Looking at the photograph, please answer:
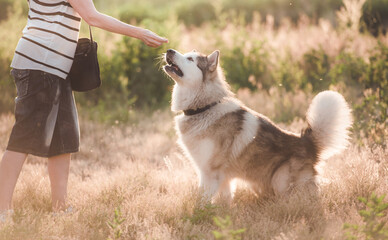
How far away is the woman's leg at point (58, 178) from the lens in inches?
137

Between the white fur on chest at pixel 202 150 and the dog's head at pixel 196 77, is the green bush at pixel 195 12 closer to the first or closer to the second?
the dog's head at pixel 196 77

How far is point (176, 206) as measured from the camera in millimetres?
3451

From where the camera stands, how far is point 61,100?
3311 millimetres

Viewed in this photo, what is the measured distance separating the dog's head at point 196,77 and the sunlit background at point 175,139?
Answer: 71cm

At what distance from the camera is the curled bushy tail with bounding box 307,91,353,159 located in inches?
144

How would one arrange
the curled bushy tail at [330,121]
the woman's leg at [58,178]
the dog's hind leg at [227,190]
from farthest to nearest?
the dog's hind leg at [227,190], the curled bushy tail at [330,121], the woman's leg at [58,178]

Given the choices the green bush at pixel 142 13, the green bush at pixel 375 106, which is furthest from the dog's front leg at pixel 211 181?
the green bush at pixel 142 13

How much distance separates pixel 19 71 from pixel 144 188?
1551 mm

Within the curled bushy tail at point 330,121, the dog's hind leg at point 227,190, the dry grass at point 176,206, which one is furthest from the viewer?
the dog's hind leg at point 227,190

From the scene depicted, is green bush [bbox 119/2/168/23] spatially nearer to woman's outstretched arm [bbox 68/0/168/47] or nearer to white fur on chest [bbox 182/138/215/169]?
white fur on chest [bbox 182/138/215/169]

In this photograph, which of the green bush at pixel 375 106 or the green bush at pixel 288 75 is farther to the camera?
the green bush at pixel 288 75

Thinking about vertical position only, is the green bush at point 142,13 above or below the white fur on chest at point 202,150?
below

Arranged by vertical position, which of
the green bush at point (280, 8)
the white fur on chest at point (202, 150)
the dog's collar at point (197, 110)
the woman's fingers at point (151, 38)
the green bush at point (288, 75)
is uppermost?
the woman's fingers at point (151, 38)

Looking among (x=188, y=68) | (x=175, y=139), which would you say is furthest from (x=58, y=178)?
(x=175, y=139)
